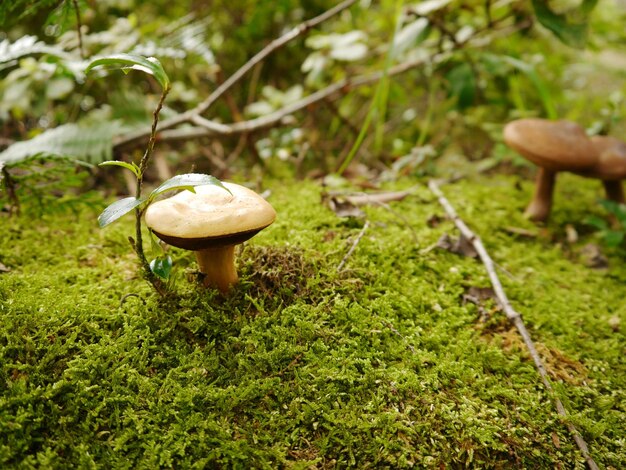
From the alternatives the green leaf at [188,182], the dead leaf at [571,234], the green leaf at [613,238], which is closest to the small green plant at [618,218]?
the green leaf at [613,238]

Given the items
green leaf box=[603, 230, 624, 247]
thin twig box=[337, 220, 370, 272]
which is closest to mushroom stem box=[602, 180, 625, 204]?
green leaf box=[603, 230, 624, 247]

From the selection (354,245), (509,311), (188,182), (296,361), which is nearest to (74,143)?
(188,182)

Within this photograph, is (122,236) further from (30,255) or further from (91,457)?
(91,457)

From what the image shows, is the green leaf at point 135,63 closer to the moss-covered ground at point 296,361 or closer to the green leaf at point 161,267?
the green leaf at point 161,267

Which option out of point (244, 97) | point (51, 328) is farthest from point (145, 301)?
point (244, 97)

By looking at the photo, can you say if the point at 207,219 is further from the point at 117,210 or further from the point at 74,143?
the point at 74,143

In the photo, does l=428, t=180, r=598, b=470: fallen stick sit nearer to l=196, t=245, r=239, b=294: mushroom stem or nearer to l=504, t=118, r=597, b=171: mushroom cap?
l=504, t=118, r=597, b=171: mushroom cap
